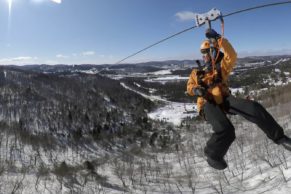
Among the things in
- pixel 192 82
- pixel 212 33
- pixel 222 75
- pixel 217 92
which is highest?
pixel 212 33

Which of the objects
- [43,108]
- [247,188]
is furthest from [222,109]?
[43,108]

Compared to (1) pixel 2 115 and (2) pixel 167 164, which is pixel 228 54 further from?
(1) pixel 2 115

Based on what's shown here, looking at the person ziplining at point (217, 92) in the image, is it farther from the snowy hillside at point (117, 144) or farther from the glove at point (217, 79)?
the snowy hillside at point (117, 144)

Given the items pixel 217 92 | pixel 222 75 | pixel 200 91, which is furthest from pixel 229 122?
pixel 222 75

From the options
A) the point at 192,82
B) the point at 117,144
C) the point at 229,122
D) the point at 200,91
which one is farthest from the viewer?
the point at 117,144

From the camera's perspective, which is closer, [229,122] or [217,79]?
[229,122]

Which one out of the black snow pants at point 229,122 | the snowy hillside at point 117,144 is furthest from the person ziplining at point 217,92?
the snowy hillside at point 117,144

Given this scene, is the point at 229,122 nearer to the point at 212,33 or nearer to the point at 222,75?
the point at 222,75

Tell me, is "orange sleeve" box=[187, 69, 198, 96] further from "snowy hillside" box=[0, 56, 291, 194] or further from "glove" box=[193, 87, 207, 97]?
"snowy hillside" box=[0, 56, 291, 194]

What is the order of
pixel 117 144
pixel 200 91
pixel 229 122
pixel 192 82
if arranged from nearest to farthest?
pixel 229 122
pixel 200 91
pixel 192 82
pixel 117 144
